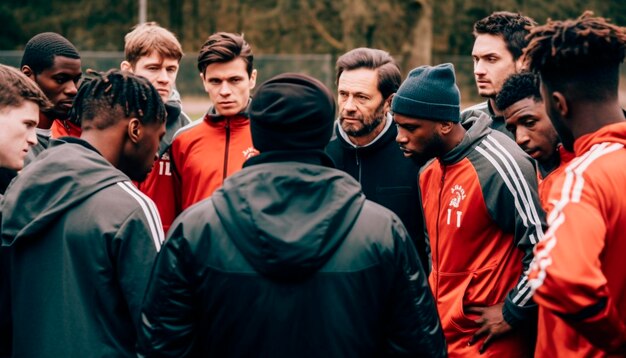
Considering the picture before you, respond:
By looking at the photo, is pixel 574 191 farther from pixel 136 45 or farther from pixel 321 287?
pixel 136 45

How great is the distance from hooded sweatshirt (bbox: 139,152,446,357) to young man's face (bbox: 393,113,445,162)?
1657 millimetres

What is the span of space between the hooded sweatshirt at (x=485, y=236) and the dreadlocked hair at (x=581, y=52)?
1113 millimetres

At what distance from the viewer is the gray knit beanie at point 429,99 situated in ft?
15.8

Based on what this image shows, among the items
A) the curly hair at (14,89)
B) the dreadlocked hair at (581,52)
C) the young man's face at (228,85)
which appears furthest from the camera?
the young man's face at (228,85)

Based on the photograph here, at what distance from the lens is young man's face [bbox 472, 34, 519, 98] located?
6359 millimetres

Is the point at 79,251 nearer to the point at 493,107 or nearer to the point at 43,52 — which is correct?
the point at 43,52

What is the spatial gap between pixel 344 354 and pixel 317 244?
479mm

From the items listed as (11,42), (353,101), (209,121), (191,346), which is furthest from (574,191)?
(11,42)

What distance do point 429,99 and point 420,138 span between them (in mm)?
240

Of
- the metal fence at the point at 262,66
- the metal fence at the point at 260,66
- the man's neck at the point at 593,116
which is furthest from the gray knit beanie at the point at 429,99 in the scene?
the metal fence at the point at 260,66

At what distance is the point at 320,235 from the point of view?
3.08 m

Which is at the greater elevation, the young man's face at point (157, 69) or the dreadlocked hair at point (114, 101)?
the dreadlocked hair at point (114, 101)

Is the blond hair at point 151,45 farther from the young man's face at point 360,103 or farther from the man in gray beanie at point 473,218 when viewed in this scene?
the man in gray beanie at point 473,218

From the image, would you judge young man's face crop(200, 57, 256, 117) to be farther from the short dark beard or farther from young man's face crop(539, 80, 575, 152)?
young man's face crop(539, 80, 575, 152)
